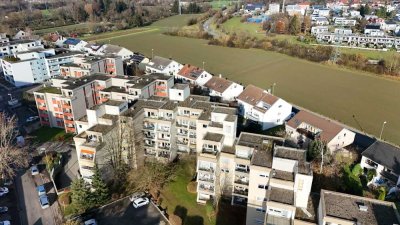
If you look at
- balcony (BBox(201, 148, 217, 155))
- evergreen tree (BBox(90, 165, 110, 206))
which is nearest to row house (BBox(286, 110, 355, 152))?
balcony (BBox(201, 148, 217, 155))

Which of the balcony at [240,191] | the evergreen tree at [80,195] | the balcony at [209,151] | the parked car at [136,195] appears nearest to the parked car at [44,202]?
the evergreen tree at [80,195]

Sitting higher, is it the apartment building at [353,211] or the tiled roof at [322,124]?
the apartment building at [353,211]

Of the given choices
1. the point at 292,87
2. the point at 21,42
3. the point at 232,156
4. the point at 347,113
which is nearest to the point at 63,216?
the point at 232,156

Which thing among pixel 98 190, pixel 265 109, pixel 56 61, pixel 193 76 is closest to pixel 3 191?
pixel 98 190

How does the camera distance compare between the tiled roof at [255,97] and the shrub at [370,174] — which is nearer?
the shrub at [370,174]

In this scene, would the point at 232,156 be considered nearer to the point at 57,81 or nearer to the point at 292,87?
the point at 57,81

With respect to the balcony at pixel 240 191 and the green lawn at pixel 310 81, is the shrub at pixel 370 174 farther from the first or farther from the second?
the balcony at pixel 240 191

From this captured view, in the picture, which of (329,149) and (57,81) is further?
(57,81)

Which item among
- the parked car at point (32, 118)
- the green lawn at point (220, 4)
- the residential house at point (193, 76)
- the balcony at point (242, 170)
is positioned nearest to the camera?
the balcony at point (242, 170)
